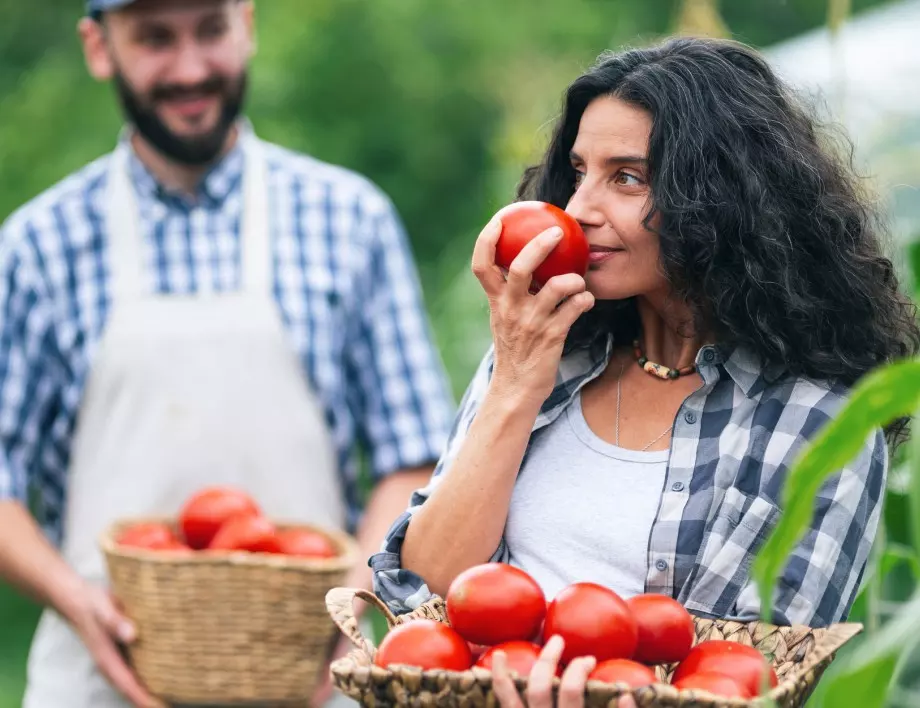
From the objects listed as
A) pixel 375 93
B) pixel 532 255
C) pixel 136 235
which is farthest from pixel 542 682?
pixel 375 93

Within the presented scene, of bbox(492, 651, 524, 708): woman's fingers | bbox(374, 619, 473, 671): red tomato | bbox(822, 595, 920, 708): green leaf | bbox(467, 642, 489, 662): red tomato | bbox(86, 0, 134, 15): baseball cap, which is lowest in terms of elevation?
bbox(467, 642, 489, 662): red tomato

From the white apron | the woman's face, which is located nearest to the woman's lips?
the woman's face

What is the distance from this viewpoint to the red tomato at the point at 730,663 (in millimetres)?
1815

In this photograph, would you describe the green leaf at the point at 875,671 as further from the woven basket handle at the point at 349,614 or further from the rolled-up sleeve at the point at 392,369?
the rolled-up sleeve at the point at 392,369

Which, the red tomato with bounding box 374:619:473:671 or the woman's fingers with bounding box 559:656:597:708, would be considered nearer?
the woman's fingers with bounding box 559:656:597:708

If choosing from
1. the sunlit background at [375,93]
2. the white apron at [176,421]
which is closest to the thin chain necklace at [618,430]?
the white apron at [176,421]

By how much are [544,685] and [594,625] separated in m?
0.15

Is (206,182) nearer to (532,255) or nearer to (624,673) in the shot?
(532,255)

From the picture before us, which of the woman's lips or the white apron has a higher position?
the woman's lips

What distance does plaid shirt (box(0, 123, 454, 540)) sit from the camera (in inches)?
135

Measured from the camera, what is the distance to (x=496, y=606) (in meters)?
1.91

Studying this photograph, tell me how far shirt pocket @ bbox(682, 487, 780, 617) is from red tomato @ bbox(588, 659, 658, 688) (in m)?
0.32

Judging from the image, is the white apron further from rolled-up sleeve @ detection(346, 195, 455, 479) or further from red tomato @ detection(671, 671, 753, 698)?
red tomato @ detection(671, 671, 753, 698)

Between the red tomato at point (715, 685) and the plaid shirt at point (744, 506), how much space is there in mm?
240
